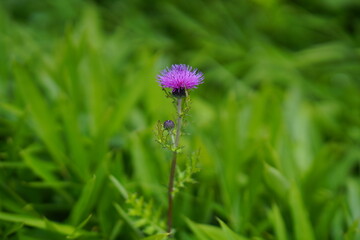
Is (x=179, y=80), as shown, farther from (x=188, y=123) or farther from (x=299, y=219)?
(x=299, y=219)

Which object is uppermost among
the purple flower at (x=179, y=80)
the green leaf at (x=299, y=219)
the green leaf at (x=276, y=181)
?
the purple flower at (x=179, y=80)

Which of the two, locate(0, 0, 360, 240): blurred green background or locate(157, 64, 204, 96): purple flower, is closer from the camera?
locate(157, 64, 204, 96): purple flower

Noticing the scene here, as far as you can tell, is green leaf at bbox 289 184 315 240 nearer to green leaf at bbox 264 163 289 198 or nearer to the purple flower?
green leaf at bbox 264 163 289 198

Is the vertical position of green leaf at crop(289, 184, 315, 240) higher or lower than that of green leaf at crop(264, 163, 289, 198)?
lower

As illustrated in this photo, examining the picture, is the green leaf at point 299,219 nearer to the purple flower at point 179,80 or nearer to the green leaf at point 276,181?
the green leaf at point 276,181

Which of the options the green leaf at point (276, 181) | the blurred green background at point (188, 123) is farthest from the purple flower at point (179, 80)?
the green leaf at point (276, 181)

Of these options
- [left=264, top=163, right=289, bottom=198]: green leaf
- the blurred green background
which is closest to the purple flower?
the blurred green background

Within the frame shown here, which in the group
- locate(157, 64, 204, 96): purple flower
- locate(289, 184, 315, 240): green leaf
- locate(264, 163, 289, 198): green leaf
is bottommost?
locate(289, 184, 315, 240): green leaf

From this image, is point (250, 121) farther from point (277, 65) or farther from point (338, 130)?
point (277, 65)
